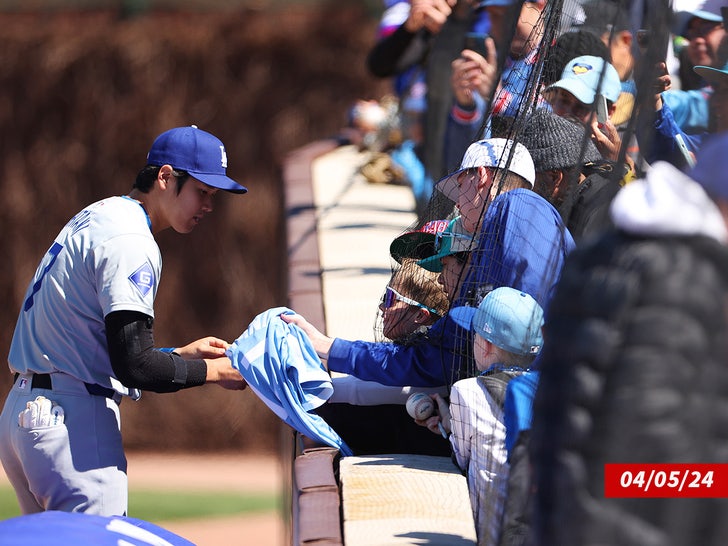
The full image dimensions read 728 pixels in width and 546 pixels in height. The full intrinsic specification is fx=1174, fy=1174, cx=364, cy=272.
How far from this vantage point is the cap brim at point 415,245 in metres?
3.98

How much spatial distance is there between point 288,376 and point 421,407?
42cm

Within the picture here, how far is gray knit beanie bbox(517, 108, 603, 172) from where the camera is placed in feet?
12.0

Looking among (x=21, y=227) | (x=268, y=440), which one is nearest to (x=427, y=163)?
(x=268, y=440)

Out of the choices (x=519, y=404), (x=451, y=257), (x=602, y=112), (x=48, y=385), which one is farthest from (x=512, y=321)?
(x=48, y=385)

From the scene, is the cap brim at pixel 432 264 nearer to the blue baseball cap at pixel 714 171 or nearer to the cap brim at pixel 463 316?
the cap brim at pixel 463 316

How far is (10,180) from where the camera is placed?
13508 millimetres

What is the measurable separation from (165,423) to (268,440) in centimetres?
111

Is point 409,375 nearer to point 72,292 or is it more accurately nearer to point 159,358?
point 159,358

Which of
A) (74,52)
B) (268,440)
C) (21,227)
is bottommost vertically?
(268,440)

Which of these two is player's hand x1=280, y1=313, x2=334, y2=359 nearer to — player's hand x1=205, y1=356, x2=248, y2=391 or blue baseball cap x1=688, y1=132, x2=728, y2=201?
player's hand x1=205, y1=356, x2=248, y2=391

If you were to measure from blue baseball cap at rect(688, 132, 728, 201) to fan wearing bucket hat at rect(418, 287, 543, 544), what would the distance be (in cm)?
136

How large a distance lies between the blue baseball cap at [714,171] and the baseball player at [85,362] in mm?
2001

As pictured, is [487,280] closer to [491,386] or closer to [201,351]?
[491,386]
